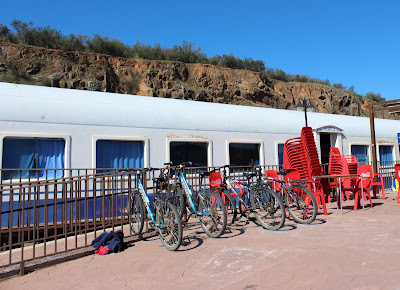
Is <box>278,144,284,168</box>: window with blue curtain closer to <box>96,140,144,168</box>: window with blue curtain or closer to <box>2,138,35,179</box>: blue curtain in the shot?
<box>96,140,144,168</box>: window with blue curtain

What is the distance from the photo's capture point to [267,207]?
5.75 m

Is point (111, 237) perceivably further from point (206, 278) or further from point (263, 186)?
point (263, 186)

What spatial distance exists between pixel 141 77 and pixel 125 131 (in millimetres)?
20614

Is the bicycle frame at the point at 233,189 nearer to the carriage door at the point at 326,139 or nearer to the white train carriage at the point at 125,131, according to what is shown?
the white train carriage at the point at 125,131

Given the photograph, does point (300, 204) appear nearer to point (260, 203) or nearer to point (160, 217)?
point (260, 203)

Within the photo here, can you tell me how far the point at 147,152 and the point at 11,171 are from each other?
263 cm

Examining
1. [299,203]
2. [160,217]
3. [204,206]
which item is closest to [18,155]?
[160,217]

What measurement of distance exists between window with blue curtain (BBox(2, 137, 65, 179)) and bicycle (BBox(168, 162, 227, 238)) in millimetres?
2503

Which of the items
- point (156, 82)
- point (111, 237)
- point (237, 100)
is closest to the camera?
point (111, 237)

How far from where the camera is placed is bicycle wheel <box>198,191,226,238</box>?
529 centimetres

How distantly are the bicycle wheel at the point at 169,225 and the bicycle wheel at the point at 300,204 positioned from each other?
223cm

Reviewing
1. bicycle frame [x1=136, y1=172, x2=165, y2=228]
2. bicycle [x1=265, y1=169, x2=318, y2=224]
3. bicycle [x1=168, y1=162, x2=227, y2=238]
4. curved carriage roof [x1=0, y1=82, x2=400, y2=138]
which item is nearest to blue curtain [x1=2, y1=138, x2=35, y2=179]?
curved carriage roof [x1=0, y1=82, x2=400, y2=138]

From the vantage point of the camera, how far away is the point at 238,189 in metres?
6.40

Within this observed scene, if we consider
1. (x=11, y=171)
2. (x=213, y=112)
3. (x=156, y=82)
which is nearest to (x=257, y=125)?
(x=213, y=112)
